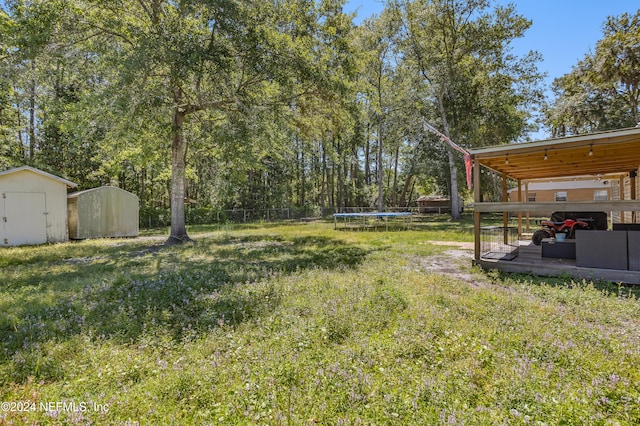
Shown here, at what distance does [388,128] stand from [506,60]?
8.54m

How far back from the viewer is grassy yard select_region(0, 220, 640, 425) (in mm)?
2096

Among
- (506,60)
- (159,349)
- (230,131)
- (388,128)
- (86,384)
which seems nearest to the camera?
(86,384)

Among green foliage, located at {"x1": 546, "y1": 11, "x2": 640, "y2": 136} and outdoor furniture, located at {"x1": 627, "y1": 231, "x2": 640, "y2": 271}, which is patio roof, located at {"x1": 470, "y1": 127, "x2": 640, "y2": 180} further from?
green foliage, located at {"x1": 546, "y1": 11, "x2": 640, "y2": 136}

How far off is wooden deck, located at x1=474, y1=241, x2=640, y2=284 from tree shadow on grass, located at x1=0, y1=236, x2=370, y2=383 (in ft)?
10.2

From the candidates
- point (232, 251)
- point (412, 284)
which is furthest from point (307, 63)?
point (412, 284)

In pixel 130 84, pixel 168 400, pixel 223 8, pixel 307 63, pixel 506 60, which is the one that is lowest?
pixel 168 400

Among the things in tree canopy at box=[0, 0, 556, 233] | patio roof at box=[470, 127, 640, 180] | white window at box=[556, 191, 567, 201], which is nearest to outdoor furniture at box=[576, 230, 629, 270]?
patio roof at box=[470, 127, 640, 180]

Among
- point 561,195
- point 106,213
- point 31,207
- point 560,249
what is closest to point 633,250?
point 560,249

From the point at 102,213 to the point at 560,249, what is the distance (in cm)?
1590

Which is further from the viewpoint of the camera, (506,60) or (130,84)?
(506,60)

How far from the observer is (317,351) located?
2.92 m

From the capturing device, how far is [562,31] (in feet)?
41.4

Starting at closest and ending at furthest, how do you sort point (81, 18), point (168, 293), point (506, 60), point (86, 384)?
point (86, 384) < point (168, 293) < point (81, 18) < point (506, 60)

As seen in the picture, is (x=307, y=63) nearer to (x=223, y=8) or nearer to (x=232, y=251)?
(x=223, y=8)
